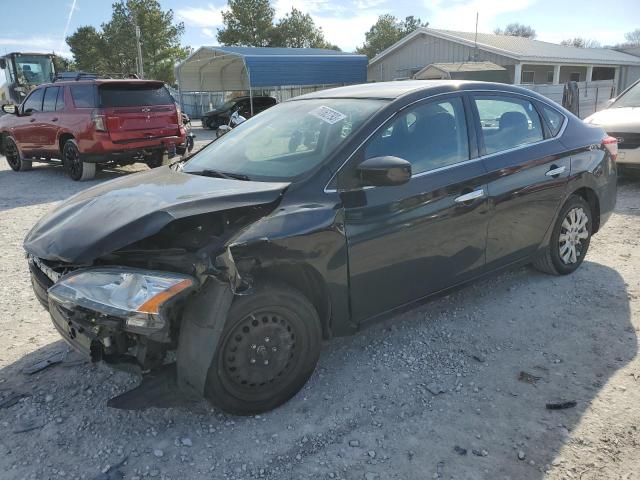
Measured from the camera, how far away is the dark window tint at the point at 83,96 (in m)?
9.12

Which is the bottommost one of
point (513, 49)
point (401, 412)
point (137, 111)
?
point (401, 412)

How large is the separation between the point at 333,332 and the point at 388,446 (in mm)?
689

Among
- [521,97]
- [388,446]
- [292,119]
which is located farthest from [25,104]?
[388,446]

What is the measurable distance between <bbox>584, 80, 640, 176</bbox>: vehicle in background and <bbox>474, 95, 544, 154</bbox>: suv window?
14.8 ft

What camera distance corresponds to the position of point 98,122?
8977 millimetres

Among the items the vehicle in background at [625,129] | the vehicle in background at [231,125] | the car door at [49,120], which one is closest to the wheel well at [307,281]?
the vehicle in background at [231,125]

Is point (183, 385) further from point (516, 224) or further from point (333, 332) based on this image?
point (516, 224)

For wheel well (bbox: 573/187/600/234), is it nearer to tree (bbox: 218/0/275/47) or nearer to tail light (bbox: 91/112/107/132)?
tail light (bbox: 91/112/107/132)

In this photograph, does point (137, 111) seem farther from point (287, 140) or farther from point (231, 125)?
point (287, 140)

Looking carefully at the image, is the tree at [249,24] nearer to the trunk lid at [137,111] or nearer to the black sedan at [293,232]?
the trunk lid at [137,111]

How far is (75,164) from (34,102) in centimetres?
204

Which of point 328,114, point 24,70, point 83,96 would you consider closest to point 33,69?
point 24,70

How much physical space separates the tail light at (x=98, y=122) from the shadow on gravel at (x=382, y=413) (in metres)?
6.47

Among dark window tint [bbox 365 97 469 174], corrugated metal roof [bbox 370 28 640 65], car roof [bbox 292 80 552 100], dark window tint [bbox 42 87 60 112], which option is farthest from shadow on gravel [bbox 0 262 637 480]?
corrugated metal roof [bbox 370 28 640 65]
